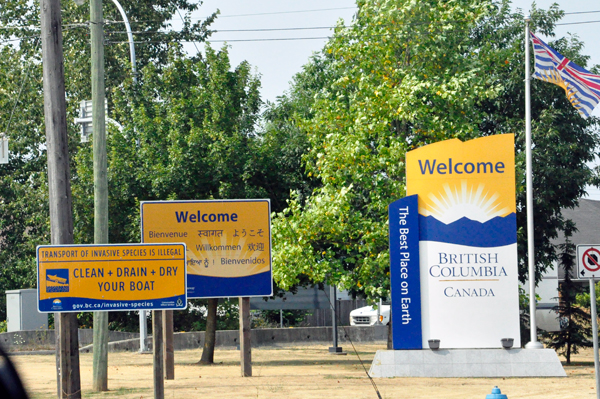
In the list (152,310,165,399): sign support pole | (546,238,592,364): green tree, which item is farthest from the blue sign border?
(546,238,592,364): green tree

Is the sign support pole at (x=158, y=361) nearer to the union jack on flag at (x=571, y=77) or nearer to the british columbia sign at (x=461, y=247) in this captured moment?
the british columbia sign at (x=461, y=247)


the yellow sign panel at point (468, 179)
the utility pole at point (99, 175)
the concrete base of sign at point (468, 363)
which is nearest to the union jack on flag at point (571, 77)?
the yellow sign panel at point (468, 179)

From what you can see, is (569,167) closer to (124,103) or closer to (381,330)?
(381,330)

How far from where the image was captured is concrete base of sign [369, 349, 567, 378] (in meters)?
15.8

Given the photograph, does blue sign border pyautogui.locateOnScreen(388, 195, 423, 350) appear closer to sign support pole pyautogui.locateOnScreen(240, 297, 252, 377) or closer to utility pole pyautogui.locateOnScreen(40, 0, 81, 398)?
sign support pole pyautogui.locateOnScreen(240, 297, 252, 377)

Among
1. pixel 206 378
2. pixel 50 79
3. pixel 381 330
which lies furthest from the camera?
pixel 381 330

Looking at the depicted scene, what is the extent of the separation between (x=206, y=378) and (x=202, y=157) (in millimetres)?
6559

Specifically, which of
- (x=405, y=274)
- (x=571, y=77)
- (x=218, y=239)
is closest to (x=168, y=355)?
(x=218, y=239)

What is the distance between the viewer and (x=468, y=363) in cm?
1587

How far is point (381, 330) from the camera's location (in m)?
31.7

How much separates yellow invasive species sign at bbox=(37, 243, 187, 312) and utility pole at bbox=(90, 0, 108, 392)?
8.76 ft

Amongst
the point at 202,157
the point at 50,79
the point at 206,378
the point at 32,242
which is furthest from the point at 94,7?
the point at 32,242

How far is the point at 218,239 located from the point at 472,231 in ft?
18.1

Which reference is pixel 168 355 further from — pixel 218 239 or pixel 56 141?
pixel 56 141
